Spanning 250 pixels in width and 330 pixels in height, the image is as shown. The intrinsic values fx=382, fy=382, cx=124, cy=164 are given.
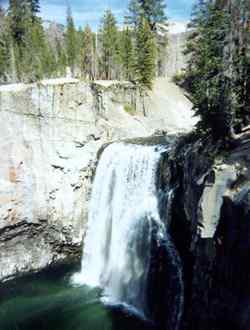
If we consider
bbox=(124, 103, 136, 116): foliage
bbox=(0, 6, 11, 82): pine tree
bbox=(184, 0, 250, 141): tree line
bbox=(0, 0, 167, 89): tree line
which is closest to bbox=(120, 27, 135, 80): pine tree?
bbox=(0, 0, 167, 89): tree line

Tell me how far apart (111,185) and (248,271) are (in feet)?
39.4

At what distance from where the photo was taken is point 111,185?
2162cm

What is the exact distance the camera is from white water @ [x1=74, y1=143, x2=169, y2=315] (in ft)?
63.3

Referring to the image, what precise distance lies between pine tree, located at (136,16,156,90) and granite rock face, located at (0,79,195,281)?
735cm

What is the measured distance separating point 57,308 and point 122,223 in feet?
17.6

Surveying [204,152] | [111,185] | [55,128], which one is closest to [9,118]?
[55,128]

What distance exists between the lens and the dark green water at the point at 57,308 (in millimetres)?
17422

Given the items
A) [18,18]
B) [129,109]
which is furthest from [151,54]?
[18,18]

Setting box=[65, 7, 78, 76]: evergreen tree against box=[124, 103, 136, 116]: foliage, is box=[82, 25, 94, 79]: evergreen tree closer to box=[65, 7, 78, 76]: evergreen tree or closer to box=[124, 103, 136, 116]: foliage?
box=[65, 7, 78, 76]: evergreen tree

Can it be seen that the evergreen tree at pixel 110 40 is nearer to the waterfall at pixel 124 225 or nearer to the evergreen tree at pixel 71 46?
the evergreen tree at pixel 71 46

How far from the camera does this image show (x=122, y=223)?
20609 millimetres

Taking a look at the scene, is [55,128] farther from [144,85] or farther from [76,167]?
[144,85]

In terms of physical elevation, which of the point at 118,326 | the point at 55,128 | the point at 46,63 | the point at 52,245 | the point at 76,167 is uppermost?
the point at 46,63

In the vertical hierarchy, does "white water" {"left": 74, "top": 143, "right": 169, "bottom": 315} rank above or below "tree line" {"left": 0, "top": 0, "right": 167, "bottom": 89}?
below
